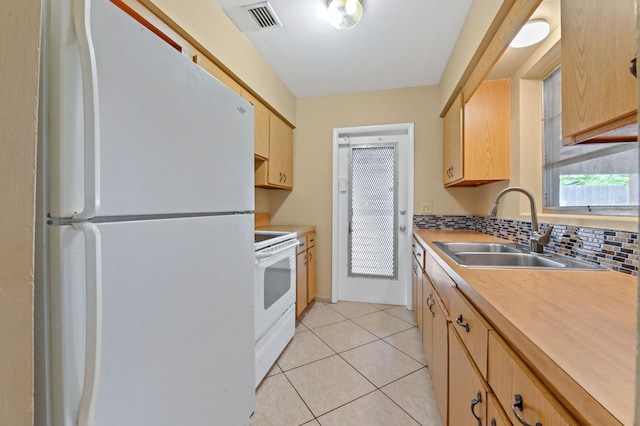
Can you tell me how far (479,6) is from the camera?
59.7 inches

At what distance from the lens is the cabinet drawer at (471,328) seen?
2.43ft

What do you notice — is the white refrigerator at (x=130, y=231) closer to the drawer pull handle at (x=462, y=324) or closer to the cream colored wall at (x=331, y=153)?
the drawer pull handle at (x=462, y=324)

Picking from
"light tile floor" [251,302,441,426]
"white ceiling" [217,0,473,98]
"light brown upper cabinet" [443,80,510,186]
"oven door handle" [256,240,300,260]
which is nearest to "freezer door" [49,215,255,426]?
"oven door handle" [256,240,300,260]

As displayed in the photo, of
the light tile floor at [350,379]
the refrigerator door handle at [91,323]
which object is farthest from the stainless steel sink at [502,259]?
the refrigerator door handle at [91,323]

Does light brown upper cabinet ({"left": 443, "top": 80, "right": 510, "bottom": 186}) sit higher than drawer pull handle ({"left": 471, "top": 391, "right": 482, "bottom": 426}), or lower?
higher

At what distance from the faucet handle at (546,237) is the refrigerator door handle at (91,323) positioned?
74.3 inches

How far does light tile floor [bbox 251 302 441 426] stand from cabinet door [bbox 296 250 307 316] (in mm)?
160

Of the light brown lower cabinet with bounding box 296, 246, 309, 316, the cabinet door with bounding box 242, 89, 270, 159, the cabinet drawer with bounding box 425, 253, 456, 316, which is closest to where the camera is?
the cabinet drawer with bounding box 425, 253, 456, 316

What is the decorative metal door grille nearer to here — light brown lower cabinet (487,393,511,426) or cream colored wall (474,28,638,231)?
cream colored wall (474,28,638,231)

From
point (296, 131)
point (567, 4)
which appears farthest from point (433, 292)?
point (296, 131)

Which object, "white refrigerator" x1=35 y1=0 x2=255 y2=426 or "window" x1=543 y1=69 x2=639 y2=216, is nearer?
"white refrigerator" x1=35 y1=0 x2=255 y2=426

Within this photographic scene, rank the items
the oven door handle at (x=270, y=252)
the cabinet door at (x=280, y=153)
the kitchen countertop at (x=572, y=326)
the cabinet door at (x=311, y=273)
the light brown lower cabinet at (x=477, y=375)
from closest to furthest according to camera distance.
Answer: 1. the kitchen countertop at (x=572, y=326)
2. the light brown lower cabinet at (x=477, y=375)
3. the oven door handle at (x=270, y=252)
4. the cabinet door at (x=280, y=153)
5. the cabinet door at (x=311, y=273)

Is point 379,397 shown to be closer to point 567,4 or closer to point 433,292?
point 433,292

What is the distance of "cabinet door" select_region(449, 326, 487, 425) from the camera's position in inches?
29.5
